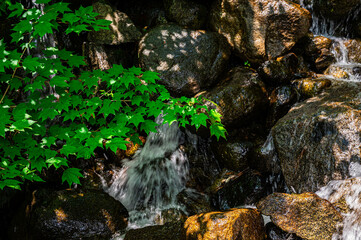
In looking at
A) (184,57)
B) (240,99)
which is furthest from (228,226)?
(184,57)

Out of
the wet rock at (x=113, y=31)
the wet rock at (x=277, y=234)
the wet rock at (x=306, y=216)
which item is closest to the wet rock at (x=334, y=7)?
the wet rock at (x=113, y=31)

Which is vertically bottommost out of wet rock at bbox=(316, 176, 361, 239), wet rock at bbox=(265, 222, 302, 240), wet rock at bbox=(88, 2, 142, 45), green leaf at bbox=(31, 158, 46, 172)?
wet rock at bbox=(265, 222, 302, 240)

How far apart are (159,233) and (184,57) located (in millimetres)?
4150

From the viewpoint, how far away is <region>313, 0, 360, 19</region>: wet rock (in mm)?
6824

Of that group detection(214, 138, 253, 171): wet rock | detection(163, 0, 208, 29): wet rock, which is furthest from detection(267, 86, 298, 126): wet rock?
detection(163, 0, 208, 29): wet rock

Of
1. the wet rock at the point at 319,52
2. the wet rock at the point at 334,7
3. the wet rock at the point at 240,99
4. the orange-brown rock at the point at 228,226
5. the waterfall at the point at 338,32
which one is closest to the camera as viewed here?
the orange-brown rock at the point at 228,226

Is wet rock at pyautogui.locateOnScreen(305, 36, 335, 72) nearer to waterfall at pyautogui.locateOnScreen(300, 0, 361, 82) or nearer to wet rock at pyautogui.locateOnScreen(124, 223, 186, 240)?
waterfall at pyautogui.locateOnScreen(300, 0, 361, 82)

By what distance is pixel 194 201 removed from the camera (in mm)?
5320

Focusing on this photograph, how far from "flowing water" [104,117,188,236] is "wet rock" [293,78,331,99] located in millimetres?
3033

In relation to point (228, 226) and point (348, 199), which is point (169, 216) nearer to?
point (228, 226)

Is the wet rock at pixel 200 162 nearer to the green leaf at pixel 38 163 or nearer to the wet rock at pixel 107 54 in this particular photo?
the wet rock at pixel 107 54

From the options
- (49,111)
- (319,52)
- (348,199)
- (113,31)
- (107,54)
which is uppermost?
(113,31)

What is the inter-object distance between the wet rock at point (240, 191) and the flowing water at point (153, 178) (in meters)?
0.84

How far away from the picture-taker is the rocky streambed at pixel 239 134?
3.54 m
